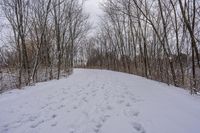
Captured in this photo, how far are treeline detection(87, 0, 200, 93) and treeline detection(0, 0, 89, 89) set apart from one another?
14.4 ft

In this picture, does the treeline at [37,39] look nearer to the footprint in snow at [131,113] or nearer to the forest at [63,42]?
the forest at [63,42]

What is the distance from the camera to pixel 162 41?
12031 millimetres

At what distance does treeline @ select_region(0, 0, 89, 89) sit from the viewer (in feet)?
37.4

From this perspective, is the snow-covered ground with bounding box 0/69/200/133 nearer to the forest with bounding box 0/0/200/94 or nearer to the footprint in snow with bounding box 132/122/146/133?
the footprint in snow with bounding box 132/122/146/133

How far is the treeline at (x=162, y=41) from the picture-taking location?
33.4 feet

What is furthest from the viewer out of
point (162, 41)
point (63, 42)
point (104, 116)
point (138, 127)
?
point (63, 42)

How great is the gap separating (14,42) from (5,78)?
495 centimetres

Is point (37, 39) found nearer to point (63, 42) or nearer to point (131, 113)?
point (63, 42)

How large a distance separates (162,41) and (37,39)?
10094 mm

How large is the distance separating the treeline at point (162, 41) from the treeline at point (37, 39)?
4404 mm

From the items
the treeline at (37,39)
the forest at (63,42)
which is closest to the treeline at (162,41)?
the forest at (63,42)

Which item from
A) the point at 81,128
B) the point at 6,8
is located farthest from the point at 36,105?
the point at 6,8

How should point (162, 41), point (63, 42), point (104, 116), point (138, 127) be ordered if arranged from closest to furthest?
point (138, 127), point (104, 116), point (162, 41), point (63, 42)

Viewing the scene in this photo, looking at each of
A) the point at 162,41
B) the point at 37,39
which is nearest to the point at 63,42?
the point at 37,39
